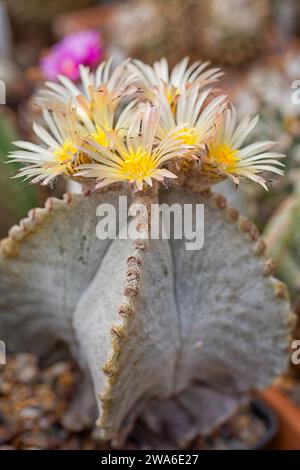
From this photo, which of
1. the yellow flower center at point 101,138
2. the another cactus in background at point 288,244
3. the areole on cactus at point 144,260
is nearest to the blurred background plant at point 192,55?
the another cactus in background at point 288,244

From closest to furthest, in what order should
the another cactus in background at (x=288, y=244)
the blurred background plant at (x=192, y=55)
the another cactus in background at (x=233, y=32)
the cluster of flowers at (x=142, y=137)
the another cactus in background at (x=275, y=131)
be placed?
the cluster of flowers at (x=142, y=137) → the another cactus in background at (x=288, y=244) → the blurred background plant at (x=192, y=55) → the another cactus in background at (x=275, y=131) → the another cactus in background at (x=233, y=32)

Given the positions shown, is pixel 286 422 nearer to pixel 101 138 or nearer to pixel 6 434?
pixel 6 434

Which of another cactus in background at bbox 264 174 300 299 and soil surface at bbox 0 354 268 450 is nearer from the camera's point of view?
soil surface at bbox 0 354 268 450

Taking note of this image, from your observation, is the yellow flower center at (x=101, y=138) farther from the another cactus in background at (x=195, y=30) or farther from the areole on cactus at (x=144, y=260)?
the another cactus in background at (x=195, y=30)

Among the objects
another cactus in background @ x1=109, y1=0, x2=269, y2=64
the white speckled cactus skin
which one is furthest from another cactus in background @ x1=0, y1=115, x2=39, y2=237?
another cactus in background @ x1=109, y1=0, x2=269, y2=64

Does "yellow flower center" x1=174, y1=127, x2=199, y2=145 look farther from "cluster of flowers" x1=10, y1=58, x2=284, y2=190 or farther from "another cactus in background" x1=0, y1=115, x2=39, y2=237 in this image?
"another cactus in background" x1=0, y1=115, x2=39, y2=237

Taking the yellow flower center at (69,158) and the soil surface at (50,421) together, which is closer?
the yellow flower center at (69,158)
